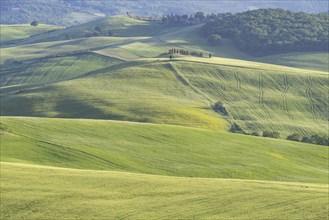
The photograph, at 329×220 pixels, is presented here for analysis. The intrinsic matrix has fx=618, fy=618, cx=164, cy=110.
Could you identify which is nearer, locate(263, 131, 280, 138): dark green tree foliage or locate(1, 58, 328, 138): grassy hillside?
locate(263, 131, 280, 138): dark green tree foliage

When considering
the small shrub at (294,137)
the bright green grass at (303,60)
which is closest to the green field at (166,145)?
the small shrub at (294,137)

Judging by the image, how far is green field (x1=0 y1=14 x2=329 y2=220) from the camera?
132 feet

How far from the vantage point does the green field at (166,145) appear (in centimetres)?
4009

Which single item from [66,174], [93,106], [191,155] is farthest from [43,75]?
[66,174]

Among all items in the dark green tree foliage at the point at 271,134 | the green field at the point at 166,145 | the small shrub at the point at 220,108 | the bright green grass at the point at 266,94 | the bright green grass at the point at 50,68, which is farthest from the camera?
the bright green grass at the point at 50,68

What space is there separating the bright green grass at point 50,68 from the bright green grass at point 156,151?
3760 inches

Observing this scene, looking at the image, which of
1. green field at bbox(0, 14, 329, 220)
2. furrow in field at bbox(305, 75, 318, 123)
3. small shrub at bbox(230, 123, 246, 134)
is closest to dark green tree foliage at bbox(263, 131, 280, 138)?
small shrub at bbox(230, 123, 246, 134)

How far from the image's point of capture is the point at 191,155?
68.4 m

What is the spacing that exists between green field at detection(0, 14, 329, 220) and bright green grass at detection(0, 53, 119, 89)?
1655 inches

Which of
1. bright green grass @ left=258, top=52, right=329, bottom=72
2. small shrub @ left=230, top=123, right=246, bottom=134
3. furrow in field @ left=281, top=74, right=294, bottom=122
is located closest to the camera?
small shrub @ left=230, top=123, right=246, bottom=134

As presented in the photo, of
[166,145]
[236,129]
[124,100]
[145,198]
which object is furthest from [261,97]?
[145,198]

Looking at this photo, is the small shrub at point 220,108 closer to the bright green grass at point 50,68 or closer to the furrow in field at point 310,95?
the furrow in field at point 310,95

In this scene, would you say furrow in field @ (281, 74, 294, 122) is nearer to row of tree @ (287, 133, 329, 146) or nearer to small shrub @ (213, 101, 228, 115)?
small shrub @ (213, 101, 228, 115)

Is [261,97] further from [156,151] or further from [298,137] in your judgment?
[156,151]
